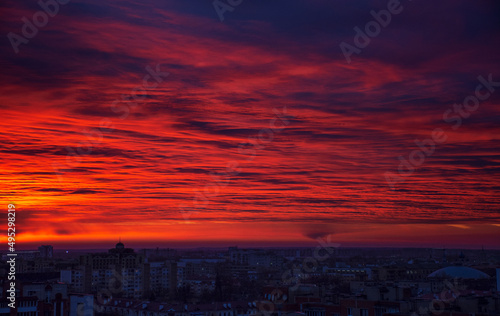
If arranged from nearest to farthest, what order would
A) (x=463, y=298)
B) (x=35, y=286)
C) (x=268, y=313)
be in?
1. (x=463, y=298)
2. (x=268, y=313)
3. (x=35, y=286)

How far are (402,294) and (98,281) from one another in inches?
1706

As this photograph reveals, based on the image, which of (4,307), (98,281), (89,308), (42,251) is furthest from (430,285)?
(42,251)

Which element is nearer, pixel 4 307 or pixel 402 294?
pixel 402 294

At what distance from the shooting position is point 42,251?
4582 inches

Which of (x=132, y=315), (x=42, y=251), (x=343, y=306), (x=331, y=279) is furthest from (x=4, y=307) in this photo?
(x=42, y=251)

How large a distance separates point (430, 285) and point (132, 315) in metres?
19.2

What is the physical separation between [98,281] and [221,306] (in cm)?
2652

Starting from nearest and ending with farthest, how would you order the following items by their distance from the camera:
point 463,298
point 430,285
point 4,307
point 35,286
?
point 463,298 < point 4,307 < point 35,286 < point 430,285

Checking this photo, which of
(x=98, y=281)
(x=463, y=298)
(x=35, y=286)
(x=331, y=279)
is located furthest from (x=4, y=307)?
(x=331, y=279)

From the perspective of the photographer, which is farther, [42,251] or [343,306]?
[42,251]

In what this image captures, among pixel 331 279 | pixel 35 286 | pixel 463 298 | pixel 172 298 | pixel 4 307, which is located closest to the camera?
pixel 463 298

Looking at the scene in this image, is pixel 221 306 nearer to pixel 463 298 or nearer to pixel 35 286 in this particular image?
pixel 35 286

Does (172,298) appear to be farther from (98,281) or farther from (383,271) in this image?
(383,271)

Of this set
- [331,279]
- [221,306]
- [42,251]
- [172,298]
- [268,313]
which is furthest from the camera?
[42,251]
